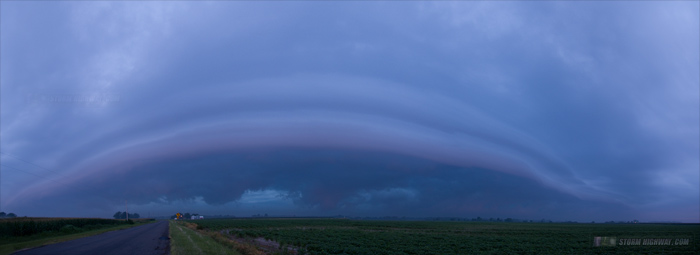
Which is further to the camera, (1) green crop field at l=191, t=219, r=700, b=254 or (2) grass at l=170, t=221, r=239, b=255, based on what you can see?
(1) green crop field at l=191, t=219, r=700, b=254

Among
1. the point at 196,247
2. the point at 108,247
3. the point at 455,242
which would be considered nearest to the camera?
the point at 196,247

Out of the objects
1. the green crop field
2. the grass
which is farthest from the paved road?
the green crop field

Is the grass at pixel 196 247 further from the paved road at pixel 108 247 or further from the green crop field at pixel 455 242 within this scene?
the green crop field at pixel 455 242

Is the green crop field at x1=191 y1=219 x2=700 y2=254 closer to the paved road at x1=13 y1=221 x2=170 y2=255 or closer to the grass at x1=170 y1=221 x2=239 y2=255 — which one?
the grass at x1=170 y1=221 x2=239 y2=255

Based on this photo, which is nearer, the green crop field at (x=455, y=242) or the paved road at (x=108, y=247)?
the paved road at (x=108, y=247)

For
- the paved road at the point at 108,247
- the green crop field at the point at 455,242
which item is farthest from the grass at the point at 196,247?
the green crop field at the point at 455,242

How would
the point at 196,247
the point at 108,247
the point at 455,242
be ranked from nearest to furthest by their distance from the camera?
the point at 196,247
the point at 108,247
the point at 455,242

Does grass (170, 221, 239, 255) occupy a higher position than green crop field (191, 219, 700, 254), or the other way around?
grass (170, 221, 239, 255)

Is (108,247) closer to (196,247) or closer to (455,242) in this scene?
(196,247)

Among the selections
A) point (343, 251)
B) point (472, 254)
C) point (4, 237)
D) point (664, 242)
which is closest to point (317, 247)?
point (343, 251)

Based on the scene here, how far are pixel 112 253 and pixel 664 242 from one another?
4604cm

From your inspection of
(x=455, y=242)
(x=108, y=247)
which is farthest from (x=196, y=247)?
(x=455, y=242)

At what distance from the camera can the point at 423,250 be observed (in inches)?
1334

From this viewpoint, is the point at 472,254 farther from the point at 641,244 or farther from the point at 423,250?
the point at 641,244
